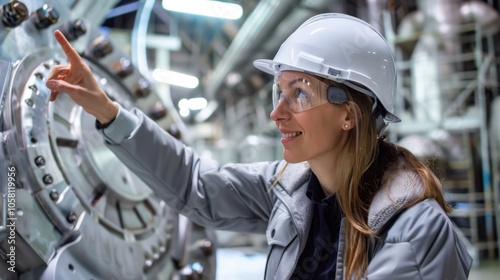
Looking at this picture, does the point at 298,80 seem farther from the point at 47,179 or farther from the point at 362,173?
the point at 47,179

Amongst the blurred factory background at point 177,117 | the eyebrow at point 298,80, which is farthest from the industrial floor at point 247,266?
the eyebrow at point 298,80

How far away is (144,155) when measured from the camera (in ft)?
4.29

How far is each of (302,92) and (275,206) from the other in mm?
425

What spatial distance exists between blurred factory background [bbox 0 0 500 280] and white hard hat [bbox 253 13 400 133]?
0.33m

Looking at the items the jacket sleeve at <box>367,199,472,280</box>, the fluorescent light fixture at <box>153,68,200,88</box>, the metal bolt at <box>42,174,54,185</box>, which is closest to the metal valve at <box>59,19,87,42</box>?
the metal bolt at <box>42,174,54,185</box>

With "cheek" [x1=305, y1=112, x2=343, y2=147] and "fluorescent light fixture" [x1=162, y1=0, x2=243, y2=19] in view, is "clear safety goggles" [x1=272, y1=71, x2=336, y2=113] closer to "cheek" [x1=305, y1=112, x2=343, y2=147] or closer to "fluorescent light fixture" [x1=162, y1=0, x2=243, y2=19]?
"cheek" [x1=305, y1=112, x2=343, y2=147]

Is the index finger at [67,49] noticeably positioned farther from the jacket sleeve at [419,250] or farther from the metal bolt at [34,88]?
the jacket sleeve at [419,250]

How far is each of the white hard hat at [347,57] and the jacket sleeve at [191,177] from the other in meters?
0.43

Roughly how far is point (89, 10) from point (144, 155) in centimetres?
101

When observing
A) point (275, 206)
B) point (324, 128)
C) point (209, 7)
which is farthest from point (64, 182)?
point (209, 7)

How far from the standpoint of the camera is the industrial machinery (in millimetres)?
1100

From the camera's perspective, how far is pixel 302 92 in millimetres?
1236

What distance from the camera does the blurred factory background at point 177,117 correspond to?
1.16 m

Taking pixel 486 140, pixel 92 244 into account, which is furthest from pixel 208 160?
pixel 486 140
